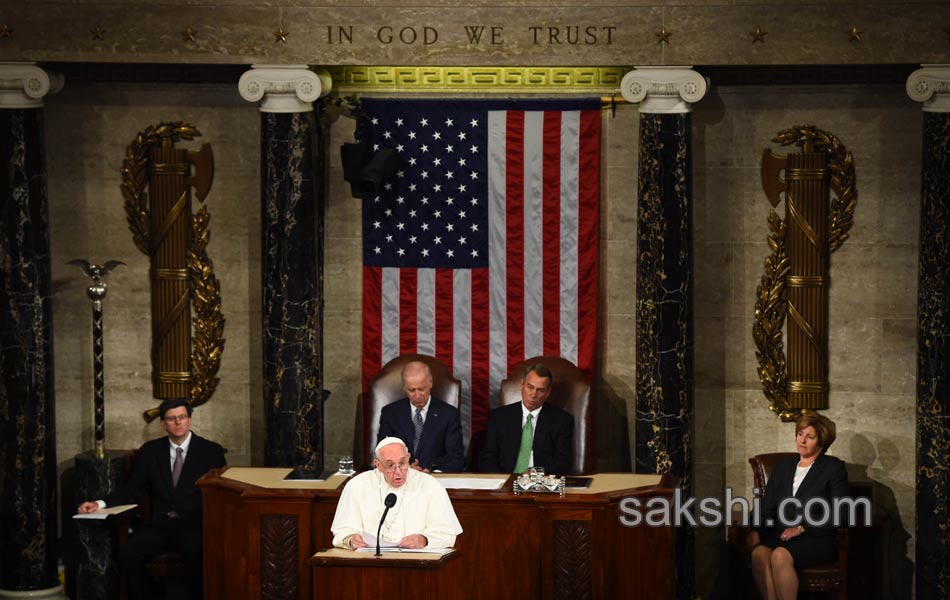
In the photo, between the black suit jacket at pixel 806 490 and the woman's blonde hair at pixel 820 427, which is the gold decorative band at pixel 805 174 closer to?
the woman's blonde hair at pixel 820 427

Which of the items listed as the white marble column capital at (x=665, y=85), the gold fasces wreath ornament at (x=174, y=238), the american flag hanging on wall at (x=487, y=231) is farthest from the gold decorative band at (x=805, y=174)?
the gold fasces wreath ornament at (x=174, y=238)

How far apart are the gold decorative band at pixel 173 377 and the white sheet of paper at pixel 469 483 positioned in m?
3.22

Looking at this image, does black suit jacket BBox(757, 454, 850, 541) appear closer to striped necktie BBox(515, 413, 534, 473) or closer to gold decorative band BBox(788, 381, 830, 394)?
gold decorative band BBox(788, 381, 830, 394)

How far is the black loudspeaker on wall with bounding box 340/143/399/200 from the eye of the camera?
12656 millimetres

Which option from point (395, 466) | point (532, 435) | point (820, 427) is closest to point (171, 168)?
point (532, 435)

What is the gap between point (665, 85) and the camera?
12.0 m

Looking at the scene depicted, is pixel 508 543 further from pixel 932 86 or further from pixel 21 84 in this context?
pixel 21 84

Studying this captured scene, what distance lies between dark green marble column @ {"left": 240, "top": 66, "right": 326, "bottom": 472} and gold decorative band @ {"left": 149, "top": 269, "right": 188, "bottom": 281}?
986 mm

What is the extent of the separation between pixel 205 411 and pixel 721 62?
5247 mm

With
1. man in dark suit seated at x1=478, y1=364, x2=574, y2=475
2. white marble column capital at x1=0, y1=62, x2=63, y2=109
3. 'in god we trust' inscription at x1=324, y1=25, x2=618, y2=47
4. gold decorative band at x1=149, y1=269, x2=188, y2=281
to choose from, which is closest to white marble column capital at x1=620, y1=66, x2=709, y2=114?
'in god we trust' inscription at x1=324, y1=25, x2=618, y2=47

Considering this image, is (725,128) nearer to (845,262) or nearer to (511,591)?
(845,262)

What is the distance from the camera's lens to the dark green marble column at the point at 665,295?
1211 cm

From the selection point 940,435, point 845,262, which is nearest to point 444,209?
point 845,262

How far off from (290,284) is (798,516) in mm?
4332
